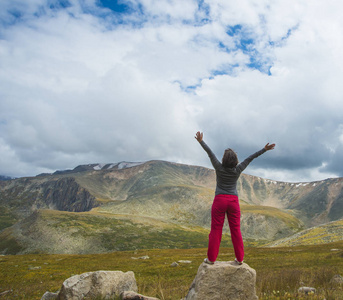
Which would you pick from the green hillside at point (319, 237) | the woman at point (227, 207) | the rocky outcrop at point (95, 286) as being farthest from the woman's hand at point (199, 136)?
the green hillside at point (319, 237)

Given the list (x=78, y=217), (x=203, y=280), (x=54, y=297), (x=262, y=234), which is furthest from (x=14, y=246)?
(x=262, y=234)

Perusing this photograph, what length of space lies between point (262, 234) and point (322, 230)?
10511 centimetres

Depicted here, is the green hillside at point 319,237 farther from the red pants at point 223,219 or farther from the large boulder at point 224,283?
the red pants at point 223,219

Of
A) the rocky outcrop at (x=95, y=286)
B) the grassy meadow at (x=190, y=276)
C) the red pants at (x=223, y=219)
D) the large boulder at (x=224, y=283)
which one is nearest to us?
the large boulder at (x=224, y=283)

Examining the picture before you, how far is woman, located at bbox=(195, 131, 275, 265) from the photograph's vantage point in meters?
8.79

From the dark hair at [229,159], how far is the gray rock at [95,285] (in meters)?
8.09

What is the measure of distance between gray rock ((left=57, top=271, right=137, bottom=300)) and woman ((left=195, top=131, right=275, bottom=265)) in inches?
241

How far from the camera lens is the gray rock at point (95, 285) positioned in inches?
463

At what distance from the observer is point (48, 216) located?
16650 centimetres

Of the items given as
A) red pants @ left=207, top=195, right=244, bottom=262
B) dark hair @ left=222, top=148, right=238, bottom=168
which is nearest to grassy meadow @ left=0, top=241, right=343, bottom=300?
red pants @ left=207, top=195, right=244, bottom=262

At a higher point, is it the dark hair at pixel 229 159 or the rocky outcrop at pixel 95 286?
the dark hair at pixel 229 159

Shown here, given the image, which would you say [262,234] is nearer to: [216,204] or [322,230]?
[322,230]

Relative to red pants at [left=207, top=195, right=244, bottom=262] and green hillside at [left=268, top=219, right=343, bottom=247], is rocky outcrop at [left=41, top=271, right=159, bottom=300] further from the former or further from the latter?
green hillside at [left=268, top=219, right=343, bottom=247]

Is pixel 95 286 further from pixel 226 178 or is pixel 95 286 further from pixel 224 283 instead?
pixel 226 178
